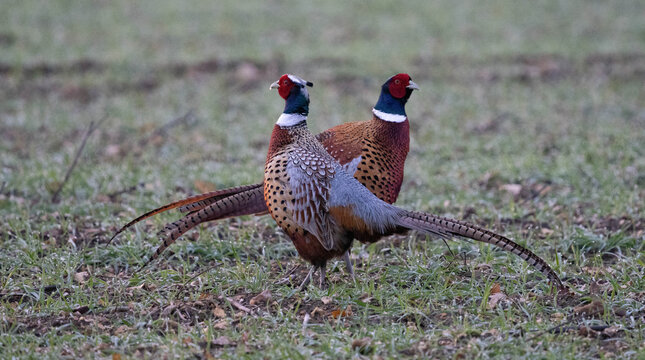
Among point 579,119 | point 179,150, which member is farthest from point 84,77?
point 579,119

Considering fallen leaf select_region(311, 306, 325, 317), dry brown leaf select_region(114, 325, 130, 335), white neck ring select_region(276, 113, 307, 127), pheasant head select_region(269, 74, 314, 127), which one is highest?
pheasant head select_region(269, 74, 314, 127)

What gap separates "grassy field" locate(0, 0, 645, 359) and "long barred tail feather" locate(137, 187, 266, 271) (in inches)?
11.1

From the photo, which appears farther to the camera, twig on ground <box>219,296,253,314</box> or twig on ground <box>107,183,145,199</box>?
twig on ground <box>107,183,145,199</box>

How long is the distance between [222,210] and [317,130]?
3.28 meters

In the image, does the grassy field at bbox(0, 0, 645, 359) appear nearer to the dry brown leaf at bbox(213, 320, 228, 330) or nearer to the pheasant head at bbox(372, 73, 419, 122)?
the dry brown leaf at bbox(213, 320, 228, 330)

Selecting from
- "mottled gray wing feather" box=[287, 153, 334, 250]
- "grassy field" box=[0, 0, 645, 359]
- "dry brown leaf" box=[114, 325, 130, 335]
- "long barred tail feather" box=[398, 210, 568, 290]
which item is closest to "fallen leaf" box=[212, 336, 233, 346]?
"grassy field" box=[0, 0, 645, 359]

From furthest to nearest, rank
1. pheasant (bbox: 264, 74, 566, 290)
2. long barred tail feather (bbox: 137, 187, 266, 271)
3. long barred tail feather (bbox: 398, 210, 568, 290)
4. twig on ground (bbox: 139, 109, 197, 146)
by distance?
twig on ground (bbox: 139, 109, 197, 146) < long barred tail feather (bbox: 137, 187, 266, 271) < pheasant (bbox: 264, 74, 566, 290) < long barred tail feather (bbox: 398, 210, 568, 290)

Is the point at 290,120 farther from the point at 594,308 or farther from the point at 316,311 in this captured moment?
the point at 594,308

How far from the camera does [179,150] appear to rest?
6504mm

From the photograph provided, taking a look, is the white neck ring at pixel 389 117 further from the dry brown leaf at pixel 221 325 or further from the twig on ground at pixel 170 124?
the twig on ground at pixel 170 124

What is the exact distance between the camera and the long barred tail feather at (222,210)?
3.60 metres

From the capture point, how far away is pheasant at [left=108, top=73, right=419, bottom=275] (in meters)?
3.70

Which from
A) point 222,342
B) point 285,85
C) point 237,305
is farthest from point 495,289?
point 285,85

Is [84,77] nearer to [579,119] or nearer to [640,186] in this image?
[579,119]
